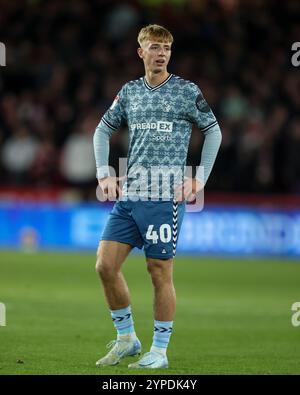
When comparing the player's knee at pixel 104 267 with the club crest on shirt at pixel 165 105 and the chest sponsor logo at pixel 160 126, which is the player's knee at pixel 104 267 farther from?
the club crest on shirt at pixel 165 105

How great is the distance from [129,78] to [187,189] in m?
12.9

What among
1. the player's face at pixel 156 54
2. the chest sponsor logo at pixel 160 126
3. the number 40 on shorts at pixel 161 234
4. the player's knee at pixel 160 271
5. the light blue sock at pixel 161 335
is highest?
the player's face at pixel 156 54

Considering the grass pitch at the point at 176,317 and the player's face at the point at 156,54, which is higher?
the player's face at the point at 156,54

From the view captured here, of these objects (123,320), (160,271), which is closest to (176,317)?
(123,320)

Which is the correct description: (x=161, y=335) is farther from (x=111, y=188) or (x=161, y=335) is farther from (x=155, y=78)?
(x=155, y=78)

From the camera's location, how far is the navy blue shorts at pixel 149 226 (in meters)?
8.38

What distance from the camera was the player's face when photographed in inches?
329

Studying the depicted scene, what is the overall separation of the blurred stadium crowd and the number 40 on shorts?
34.9 ft

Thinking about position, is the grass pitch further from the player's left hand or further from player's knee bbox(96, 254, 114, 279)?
the player's left hand

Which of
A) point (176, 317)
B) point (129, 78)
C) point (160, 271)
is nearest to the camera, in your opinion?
point (160, 271)

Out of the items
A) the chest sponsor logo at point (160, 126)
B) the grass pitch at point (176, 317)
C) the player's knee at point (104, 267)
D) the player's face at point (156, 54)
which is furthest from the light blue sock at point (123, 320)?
the player's face at point (156, 54)

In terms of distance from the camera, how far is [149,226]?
27.6 ft

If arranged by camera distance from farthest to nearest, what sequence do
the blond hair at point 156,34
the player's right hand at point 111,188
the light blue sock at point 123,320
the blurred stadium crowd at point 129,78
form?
1. the blurred stadium crowd at point 129,78
2. the light blue sock at point 123,320
3. the player's right hand at point 111,188
4. the blond hair at point 156,34

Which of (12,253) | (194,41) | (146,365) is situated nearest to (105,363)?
(146,365)
